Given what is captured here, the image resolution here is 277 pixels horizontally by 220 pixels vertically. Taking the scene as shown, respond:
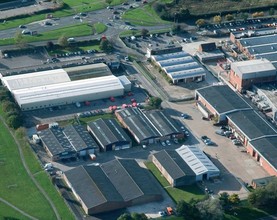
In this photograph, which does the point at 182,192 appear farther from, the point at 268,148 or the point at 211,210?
the point at 268,148

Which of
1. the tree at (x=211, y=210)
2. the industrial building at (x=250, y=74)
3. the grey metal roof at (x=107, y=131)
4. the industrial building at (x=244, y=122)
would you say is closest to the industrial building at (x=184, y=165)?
the grey metal roof at (x=107, y=131)

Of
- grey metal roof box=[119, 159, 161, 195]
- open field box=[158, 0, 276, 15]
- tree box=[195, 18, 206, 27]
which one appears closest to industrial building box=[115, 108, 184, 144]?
grey metal roof box=[119, 159, 161, 195]

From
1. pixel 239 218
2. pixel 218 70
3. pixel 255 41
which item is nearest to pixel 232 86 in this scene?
pixel 218 70

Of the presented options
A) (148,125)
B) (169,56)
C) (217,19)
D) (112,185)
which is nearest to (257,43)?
(217,19)

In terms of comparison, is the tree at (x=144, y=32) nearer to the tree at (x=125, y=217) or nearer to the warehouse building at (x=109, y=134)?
the warehouse building at (x=109, y=134)

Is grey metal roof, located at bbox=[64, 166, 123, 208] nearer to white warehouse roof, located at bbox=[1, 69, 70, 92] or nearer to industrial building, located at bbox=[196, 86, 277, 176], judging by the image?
industrial building, located at bbox=[196, 86, 277, 176]

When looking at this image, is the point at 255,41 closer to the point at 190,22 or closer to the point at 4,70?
the point at 190,22
